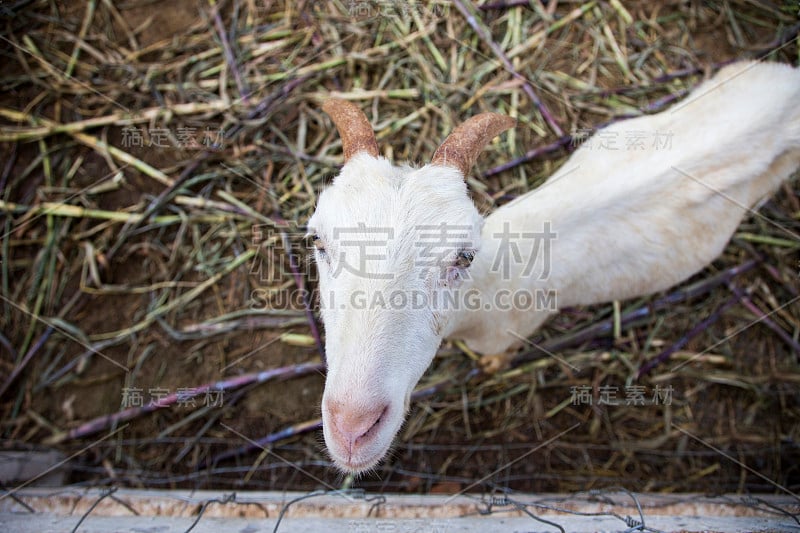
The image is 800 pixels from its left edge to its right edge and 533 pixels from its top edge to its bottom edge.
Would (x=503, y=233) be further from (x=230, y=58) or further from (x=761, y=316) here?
(x=230, y=58)

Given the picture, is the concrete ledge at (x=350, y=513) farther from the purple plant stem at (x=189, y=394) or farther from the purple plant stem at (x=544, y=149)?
the purple plant stem at (x=544, y=149)

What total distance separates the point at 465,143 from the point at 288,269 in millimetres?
1877

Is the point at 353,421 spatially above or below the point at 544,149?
below

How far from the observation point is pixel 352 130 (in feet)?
6.99

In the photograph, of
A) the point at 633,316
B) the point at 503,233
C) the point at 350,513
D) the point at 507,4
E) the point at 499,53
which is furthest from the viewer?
the point at 507,4

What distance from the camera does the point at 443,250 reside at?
1827 mm

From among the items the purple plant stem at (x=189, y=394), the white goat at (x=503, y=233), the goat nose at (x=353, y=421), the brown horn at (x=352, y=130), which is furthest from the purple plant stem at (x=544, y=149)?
the goat nose at (x=353, y=421)

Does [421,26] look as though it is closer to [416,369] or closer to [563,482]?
[416,369]

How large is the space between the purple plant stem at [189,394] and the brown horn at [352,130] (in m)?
1.75

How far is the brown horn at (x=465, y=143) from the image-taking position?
203 cm

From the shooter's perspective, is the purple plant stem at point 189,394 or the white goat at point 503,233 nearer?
the white goat at point 503,233

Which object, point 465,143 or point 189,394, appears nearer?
point 465,143

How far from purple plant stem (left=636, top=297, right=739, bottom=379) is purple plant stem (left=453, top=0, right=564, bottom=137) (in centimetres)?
171

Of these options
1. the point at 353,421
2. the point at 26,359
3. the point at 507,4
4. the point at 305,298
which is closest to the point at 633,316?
the point at 305,298
